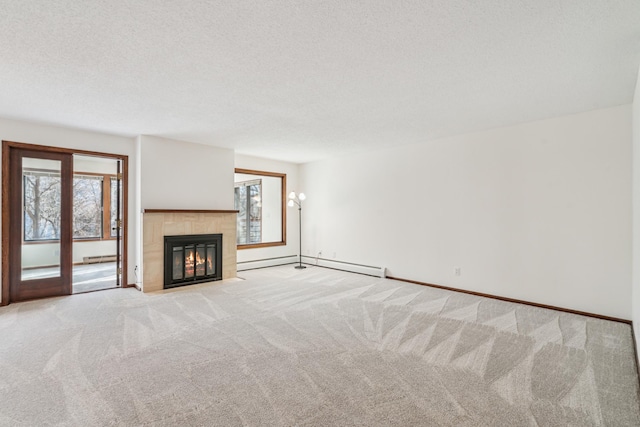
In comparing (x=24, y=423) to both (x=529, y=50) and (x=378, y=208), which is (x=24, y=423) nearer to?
(x=529, y=50)

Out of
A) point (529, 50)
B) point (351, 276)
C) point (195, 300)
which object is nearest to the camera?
point (529, 50)

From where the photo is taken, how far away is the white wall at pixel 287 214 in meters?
6.74

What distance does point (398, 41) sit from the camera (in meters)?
2.30

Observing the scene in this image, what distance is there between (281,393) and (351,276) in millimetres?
4037

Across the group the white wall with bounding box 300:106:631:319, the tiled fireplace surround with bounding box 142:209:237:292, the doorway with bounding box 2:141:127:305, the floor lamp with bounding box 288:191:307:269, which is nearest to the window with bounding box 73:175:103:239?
the doorway with bounding box 2:141:127:305

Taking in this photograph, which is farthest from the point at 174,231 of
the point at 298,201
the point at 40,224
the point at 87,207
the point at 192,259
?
the point at 87,207

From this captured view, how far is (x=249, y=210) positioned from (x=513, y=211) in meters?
5.81

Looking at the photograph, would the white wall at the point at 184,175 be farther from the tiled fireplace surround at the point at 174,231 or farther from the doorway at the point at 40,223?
the doorway at the point at 40,223

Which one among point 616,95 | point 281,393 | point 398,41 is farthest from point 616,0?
point 281,393

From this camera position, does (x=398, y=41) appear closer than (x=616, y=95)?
Yes

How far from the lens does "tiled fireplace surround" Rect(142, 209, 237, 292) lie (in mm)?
5000

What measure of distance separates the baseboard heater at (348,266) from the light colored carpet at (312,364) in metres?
1.68

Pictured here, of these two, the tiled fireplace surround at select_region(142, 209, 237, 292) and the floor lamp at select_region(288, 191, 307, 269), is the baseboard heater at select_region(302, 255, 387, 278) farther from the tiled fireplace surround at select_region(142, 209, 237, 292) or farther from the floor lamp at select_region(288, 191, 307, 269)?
the tiled fireplace surround at select_region(142, 209, 237, 292)

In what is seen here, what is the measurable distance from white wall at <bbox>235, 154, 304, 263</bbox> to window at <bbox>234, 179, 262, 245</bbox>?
81cm
